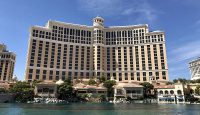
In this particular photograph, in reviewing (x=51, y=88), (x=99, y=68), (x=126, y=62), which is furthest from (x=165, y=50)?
(x=51, y=88)

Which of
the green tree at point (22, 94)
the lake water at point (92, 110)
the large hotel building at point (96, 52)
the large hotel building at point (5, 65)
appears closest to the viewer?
the lake water at point (92, 110)

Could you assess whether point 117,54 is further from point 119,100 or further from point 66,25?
point 119,100

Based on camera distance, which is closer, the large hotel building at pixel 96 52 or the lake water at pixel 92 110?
the lake water at pixel 92 110

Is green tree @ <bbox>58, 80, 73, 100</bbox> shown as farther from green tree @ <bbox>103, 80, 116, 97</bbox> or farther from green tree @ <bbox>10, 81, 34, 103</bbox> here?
green tree @ <bbox>103, 80, 116, 97</bbox>

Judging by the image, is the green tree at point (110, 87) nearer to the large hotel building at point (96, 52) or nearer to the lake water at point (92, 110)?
the large hotel building at point (96, 52)

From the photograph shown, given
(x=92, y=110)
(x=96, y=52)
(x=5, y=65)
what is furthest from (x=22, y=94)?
(x=5, y=65)

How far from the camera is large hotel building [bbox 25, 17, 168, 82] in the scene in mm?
151875

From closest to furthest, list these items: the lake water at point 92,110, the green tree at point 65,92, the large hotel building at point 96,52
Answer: the lake water at point 92,110
the green tree at point 65,92
the large hotel building at point 96,52

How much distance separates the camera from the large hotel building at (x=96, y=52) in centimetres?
15188

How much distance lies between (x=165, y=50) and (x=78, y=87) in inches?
3089

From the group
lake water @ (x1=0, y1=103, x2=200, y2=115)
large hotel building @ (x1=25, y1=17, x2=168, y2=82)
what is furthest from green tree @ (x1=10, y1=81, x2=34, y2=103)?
large hotel building @ (x1=25, y1=17, x2=168, y2=82)

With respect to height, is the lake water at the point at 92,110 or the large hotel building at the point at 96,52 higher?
the large hotel building at the point at 96,52

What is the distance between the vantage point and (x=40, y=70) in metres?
147

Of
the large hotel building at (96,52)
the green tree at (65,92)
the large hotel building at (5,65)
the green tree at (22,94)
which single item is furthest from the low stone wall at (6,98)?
the large hotel building at (5,65)
